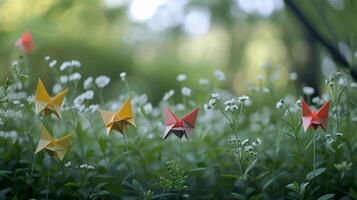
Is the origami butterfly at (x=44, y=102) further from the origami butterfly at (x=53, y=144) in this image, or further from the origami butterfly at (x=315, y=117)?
the origami butterfly at (x=315, y=117)

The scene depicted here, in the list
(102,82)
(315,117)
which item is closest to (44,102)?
(102,82)

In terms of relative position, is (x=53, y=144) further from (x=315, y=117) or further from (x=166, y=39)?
(x=166, y=39)

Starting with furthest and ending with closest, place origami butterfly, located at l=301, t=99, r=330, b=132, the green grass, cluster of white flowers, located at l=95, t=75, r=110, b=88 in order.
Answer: cluster of white flowers, located at l=95, t=75, r=110, b=88, the green grass, origami butterfly, located at l=301, t=99, r=330, b=132

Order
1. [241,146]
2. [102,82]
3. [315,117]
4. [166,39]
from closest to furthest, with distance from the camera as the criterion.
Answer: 1. [315,117]
2. [241,146]
3. [102,82]
4. [166,39]

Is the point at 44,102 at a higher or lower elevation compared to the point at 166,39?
higher

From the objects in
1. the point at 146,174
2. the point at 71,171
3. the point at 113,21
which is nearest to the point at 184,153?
the point at 146,174

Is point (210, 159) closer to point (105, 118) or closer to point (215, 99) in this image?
point (215, 99)

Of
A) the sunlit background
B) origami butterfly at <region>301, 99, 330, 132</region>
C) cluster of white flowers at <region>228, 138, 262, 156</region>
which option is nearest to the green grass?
cluster of white flowers at <region>228, 138, 262, 156</region>

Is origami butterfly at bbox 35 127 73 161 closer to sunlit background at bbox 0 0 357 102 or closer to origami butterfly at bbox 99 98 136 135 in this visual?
origami butterfly at bbox 99 98 136 135

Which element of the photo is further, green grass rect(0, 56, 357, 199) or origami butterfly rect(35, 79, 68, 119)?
green grass rect(0, 56, 357, 199)
